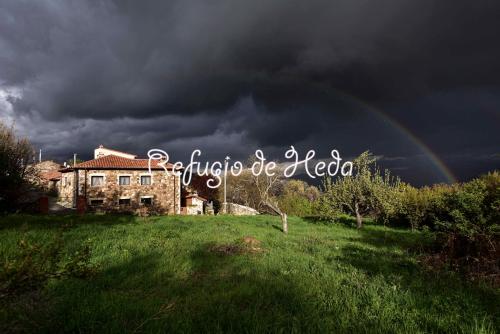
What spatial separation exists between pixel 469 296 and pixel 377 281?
169cm

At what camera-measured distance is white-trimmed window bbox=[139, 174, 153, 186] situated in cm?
3625

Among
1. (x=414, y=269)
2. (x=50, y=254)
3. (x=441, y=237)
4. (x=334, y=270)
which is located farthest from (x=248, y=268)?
(x=441, y=237)

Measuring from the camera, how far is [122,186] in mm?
35312

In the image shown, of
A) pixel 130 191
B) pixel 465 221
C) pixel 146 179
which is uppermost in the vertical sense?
pixel 146 179

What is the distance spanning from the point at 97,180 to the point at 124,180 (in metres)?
2.92

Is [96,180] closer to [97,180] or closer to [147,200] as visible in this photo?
[97,180]

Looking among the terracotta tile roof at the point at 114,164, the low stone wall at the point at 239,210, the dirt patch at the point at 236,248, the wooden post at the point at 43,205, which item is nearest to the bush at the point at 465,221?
the dirt patch at the point at 236,248

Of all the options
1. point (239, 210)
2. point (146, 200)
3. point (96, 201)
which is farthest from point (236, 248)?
point (239, 210)

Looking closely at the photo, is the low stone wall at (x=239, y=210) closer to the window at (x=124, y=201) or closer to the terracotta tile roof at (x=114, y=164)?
the terracotta tile roof at (x=114, y=164)

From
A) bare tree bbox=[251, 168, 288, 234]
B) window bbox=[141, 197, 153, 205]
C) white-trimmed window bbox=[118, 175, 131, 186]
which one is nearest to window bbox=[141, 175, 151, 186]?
white-trimmed window bbox=[118, 175, 131, 186]

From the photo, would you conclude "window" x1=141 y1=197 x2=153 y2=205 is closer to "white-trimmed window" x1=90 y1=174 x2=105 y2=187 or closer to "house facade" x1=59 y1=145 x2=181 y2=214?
"house facade" x1=59 y1=145 x2=181 y2=214

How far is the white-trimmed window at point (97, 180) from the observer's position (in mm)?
34219

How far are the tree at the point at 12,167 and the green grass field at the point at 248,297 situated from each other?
A: 613 inches

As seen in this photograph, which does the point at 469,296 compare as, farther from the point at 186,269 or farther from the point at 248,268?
the point at 186,269
